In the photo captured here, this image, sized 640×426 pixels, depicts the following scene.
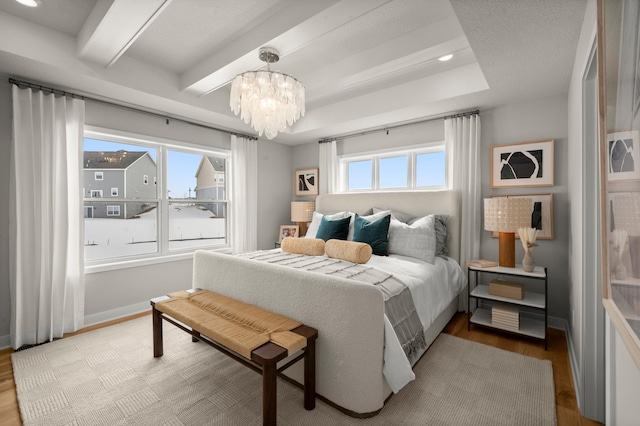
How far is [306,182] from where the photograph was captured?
490cm

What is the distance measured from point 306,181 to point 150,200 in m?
2.34

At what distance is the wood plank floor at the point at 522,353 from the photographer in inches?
66.6

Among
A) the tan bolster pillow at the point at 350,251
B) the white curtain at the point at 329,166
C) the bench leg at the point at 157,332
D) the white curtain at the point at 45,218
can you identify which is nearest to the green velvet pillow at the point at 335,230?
the tan bolster pillow at the point at 350,251

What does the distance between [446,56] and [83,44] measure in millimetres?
3016

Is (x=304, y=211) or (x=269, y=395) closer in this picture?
(x=269, y=395)

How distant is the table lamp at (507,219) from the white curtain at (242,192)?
3.13m

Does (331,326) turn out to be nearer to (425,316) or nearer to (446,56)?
(425,316)

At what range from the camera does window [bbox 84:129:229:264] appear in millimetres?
3180

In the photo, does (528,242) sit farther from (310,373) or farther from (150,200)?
(150,200)

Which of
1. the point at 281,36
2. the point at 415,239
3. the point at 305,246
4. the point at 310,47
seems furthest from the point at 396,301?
the point at 310,47

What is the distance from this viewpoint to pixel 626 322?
76cm

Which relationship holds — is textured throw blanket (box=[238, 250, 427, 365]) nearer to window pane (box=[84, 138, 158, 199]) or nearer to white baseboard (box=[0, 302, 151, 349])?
white baseboard (box=[0, 302, 151, 349])

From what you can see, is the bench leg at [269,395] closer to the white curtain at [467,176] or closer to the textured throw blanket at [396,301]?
the textured throw blanket at [396,301]

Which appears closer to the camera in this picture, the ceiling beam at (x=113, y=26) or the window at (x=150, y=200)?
the ceiling beam at (x=113, y=26)
